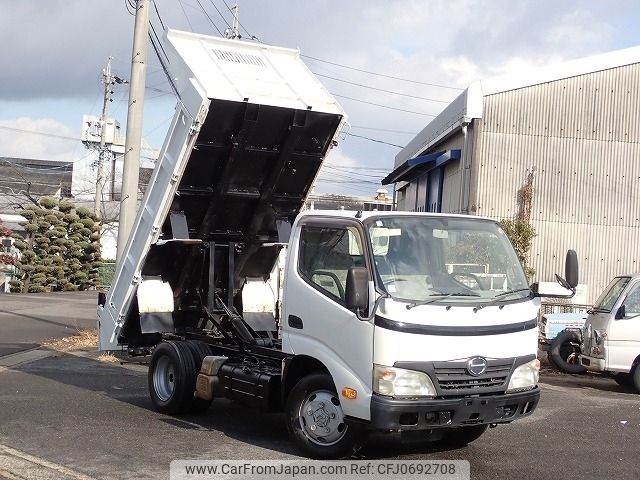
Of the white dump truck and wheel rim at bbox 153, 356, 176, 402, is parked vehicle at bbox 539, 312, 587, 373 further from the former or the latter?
wheel rim at bbox 153, 356, 176, 402

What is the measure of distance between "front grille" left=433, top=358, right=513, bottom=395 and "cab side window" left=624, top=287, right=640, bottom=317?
672 cm

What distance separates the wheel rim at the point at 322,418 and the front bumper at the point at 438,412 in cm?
56

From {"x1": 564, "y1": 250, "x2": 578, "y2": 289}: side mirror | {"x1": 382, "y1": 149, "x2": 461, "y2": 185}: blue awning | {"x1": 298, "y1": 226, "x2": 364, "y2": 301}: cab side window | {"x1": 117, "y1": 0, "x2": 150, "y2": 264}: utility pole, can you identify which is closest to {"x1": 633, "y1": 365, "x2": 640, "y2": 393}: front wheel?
{"x1": 564, "y1": 250, "x2": 578, "y2": 289}: side mirror

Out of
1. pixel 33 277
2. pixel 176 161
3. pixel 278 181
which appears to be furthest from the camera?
pixel 33 277

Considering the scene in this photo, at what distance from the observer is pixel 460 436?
27.8 feet

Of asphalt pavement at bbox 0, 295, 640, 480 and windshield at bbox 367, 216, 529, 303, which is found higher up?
windshield at bbox 367, 216, 529, 303

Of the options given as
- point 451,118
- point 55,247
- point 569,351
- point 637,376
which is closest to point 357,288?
point 637,376

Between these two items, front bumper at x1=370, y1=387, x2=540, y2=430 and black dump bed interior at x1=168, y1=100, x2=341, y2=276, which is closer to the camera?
front bumper at x1=370, y1=387, x2=540, y2=430

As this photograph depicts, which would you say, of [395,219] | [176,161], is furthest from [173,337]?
[395,219]

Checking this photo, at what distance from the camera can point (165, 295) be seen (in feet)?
34.4

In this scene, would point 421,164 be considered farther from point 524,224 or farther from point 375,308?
point 375,308

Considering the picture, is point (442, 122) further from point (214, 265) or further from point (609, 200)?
point (214, 265)

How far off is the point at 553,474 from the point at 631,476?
71 cm

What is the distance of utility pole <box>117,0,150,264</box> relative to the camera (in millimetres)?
16328
